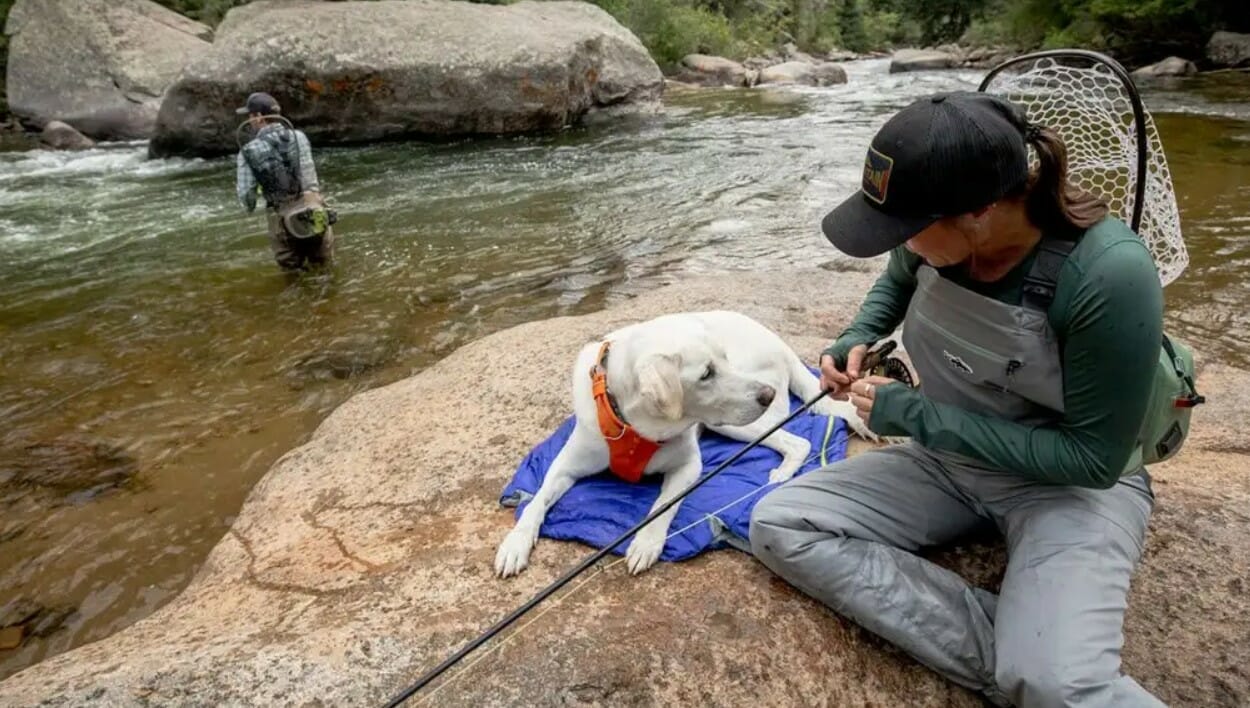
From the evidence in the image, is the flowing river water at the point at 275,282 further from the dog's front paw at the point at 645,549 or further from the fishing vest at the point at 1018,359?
the fishing vest at the point at 1018,359

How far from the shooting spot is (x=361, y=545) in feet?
12.0

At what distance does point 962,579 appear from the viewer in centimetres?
275

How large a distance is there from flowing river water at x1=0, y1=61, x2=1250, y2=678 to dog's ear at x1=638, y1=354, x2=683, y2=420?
8.38ft

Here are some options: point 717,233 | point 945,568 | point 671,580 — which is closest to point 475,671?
point 671,580

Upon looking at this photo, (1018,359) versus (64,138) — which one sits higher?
(1018,359)

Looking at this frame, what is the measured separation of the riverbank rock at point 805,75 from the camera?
2912 cm

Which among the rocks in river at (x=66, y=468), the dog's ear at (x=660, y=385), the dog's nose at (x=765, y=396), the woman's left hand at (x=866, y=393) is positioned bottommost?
the rocks in river at (x=66, y=468)

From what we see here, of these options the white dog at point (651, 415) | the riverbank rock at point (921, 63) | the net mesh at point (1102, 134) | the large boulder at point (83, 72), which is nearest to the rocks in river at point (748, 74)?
the riverbank rock at point (921, 63)

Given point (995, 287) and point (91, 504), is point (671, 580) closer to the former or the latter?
point (995, 287)

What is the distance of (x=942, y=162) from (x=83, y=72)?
22.7 m

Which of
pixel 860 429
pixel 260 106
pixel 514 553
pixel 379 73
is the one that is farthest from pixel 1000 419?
pixel 379 73

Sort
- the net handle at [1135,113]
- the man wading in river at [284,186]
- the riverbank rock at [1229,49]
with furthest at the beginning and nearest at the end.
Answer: the riverbank rock at [1229,49] → the man wading in river at [284,186] → the net handle at [1135,113]

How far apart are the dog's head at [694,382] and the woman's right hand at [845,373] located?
365 mm

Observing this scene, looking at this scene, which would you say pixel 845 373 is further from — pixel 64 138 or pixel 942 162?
pixel 64 138
